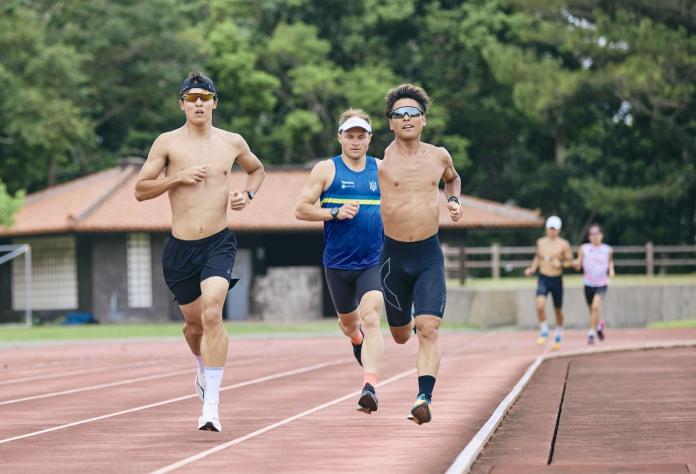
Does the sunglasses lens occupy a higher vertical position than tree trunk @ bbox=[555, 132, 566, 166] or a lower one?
lower

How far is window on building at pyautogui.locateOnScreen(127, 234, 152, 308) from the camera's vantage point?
48.5 m

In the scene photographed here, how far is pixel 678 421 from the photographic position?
12086 millimetres

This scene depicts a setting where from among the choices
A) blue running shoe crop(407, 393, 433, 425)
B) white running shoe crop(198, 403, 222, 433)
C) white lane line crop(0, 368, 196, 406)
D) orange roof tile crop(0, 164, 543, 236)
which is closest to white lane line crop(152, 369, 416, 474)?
white running shoe crop(198, 403, 222, 433)

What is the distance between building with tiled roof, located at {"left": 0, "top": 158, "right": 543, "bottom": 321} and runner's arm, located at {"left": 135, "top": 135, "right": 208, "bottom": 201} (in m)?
35.8

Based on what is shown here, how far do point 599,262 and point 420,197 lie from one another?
15.5 metres

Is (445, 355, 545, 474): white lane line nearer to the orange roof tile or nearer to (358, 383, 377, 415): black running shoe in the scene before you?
(358, 383, 377, 415): black running shoe

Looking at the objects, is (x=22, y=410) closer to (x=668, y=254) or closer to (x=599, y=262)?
(x=599, y=262)

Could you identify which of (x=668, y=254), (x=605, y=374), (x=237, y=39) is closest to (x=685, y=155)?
(x=668, y=254)

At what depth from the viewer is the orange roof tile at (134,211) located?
4800cm

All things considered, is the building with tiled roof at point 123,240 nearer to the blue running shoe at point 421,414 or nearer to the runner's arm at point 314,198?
the runner's arm at point 314,198

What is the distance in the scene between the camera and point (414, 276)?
12109 mm

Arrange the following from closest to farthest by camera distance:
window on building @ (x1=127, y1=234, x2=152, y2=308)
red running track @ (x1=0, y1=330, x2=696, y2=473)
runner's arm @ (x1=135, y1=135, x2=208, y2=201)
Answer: red running track @ (x1=0, y1=330, x2=696, y2=473) < runner's arm @ (x1=135, y1=135, x2=208, y2=201) < window on building @ (x1=127, y1=234, x2=152, y2=308)

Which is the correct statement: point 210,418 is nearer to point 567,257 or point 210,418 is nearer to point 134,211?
point 567,257

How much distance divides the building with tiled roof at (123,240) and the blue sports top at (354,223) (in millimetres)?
35202
